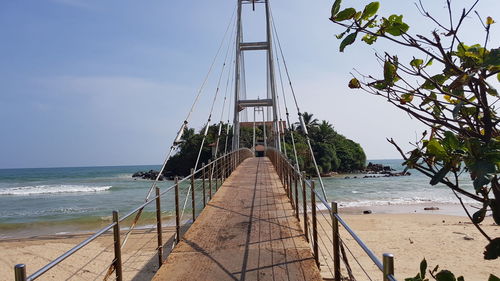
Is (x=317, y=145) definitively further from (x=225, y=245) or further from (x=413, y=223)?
(x=225, y=245)

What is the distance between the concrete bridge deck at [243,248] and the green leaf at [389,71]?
2058 millimetres

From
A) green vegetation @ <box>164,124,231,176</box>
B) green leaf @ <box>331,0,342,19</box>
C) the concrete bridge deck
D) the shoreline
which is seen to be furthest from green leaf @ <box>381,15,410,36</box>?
green vegetation @ <box>164,124,231,176</box>

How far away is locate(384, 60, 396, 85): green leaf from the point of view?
1481mm

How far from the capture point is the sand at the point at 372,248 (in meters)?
9.10

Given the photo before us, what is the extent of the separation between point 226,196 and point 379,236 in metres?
6.85

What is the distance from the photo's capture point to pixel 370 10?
1.40 meters

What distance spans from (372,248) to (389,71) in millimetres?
10636

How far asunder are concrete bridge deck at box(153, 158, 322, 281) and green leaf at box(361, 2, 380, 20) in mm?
2257

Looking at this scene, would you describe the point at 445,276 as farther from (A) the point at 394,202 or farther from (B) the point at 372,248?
(A) the point at 394,202

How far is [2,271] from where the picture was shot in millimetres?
10148

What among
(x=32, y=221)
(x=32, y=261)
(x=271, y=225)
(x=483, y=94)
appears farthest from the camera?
(x=32, y=221)

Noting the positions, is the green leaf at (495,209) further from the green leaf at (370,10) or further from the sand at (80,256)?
the sand at (80,256)

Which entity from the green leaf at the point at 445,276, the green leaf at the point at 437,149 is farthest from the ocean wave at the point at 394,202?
the green leaf at the point at 445,276

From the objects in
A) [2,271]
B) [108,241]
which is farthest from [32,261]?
[108,241]
